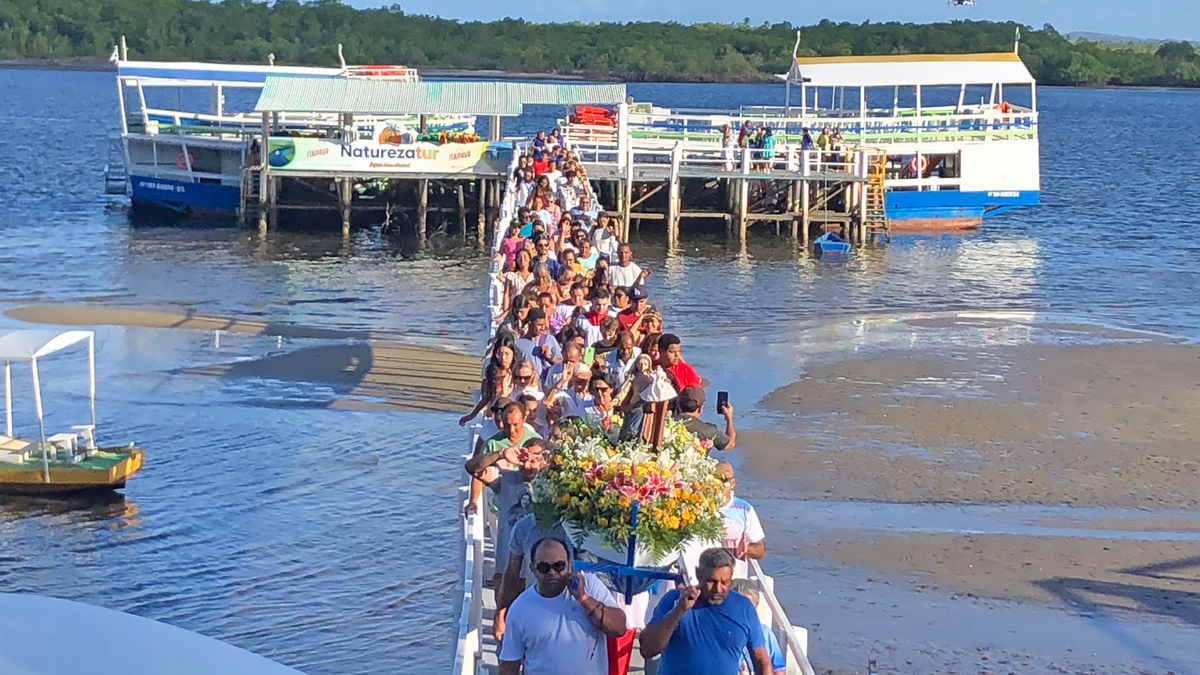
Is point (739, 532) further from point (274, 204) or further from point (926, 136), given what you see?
point (926, 136)

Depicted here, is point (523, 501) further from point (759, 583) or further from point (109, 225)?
point (109, 225)

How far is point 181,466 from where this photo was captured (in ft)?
52.2

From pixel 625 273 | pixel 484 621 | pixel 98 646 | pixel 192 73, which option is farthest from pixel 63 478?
pixel 192 73

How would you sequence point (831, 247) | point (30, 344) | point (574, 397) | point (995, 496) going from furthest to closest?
point (831, 247) < point (30, 344) < point (995, 496) < point (574, 397)

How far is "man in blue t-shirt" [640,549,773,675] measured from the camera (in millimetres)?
6320

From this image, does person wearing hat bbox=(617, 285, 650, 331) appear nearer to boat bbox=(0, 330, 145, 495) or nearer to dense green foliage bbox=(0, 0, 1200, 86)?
boat bbox=(0, 330, 145, 495)

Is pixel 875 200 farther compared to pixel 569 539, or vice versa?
pixel 875 200

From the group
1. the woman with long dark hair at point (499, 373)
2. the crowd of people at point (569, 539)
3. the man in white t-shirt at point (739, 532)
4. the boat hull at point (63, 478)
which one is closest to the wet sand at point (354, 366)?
the boat hull at point (63, 478)

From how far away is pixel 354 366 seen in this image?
21.0 meters

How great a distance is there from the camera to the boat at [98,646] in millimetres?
5980

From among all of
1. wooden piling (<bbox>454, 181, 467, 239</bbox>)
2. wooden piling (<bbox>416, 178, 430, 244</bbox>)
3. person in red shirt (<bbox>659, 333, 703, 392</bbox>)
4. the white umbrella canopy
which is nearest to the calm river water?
wooden piling (<bbox>416, 178, 430, 244</bbox>)

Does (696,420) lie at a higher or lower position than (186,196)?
lower

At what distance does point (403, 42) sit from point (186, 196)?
155 metres

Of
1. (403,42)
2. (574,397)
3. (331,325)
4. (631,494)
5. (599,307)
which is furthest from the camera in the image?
(403,42)
